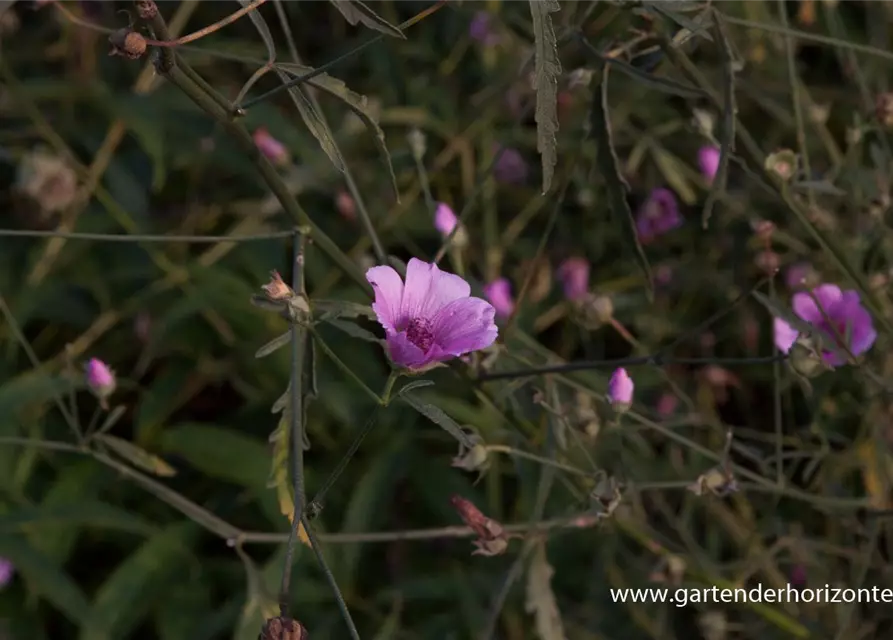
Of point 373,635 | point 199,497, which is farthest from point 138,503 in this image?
point 373,635

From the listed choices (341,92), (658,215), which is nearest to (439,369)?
(658,215)

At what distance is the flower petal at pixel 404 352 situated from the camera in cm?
77

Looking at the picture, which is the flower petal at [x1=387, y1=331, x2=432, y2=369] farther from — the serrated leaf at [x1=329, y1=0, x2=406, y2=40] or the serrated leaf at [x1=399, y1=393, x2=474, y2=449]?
the serrated leaf at [x1=329, y1=0, x2=406, y2=40]

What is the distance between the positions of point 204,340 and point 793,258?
3.77 feet

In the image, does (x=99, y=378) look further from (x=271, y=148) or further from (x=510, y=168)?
(x=510, y=168)

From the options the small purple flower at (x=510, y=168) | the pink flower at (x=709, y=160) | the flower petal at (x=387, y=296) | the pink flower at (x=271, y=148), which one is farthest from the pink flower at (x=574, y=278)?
the flower petal at (x=387, y=296)

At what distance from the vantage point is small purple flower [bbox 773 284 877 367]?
43.1 inches

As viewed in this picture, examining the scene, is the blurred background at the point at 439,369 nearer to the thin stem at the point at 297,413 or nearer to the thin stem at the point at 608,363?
the thin stem at the point at 608,363

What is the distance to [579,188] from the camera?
1.76m

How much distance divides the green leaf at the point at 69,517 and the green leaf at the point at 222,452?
0.45 ft

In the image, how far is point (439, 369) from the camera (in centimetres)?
139

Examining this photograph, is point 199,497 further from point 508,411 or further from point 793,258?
point 793,258

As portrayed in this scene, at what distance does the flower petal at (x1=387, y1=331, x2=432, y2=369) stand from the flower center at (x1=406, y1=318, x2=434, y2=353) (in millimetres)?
65

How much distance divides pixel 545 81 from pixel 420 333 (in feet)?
0.96
